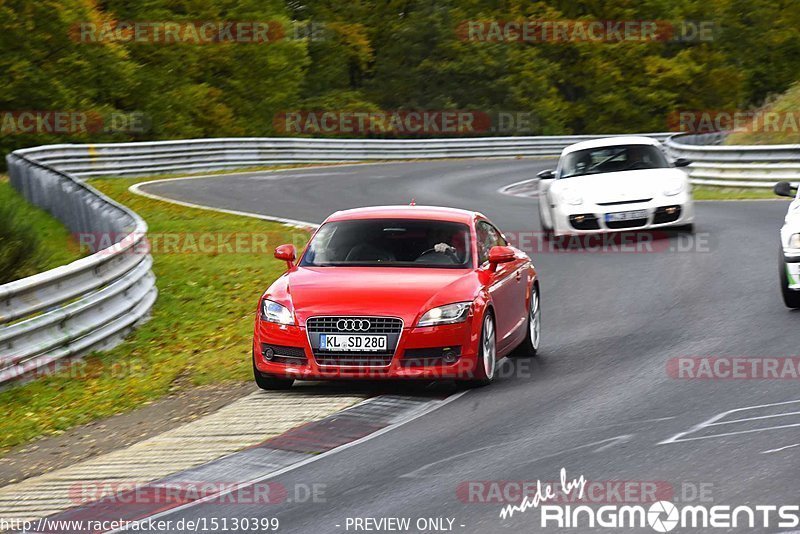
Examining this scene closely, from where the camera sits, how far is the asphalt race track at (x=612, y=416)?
279 inches

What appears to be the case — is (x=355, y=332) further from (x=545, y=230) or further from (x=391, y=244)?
(x=545, y=230)

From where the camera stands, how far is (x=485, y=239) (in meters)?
11.8

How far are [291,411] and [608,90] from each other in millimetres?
64385

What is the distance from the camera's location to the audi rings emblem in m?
10.1

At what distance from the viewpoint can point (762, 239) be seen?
18.9m

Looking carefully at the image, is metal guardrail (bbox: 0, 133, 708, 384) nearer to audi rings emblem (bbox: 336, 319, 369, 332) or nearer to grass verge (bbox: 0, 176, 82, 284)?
grass verge (bbox: 0, 176, 82, 284)

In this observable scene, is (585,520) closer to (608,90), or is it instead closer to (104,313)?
(104,313)

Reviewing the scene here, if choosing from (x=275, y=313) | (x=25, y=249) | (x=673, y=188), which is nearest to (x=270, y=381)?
(x=275, y=313)

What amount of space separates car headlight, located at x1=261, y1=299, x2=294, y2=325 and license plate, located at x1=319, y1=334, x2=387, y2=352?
12.8 inches

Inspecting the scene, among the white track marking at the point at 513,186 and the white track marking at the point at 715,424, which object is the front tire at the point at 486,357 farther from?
the white track marking at the point at 513,186

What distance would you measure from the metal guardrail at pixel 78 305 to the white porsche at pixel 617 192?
6.36 meters

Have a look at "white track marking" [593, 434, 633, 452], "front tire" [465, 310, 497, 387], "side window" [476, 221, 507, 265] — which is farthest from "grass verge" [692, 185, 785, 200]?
"white track marking" [593, 434, 633, 452]

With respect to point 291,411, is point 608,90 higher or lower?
lower

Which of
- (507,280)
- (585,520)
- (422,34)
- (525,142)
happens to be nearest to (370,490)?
(585,520)
